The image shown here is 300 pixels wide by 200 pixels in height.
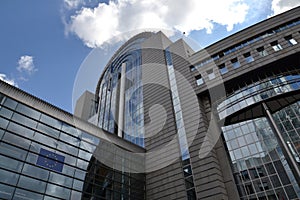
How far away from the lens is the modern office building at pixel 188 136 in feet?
64.8

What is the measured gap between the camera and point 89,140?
80.7 ft

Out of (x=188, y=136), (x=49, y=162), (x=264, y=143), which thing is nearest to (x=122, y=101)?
(x=188, y=136)

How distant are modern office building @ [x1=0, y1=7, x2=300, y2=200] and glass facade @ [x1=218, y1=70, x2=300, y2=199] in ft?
0.30

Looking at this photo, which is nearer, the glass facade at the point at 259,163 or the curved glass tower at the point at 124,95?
the glass facade at the point at 259,163

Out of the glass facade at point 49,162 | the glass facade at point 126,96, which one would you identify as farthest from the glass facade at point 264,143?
the glass facade at point 126,96

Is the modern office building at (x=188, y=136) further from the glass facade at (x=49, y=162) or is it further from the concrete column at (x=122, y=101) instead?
the concrete column at (x=122, y=101)

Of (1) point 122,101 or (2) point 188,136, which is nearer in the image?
(2) point 188,136

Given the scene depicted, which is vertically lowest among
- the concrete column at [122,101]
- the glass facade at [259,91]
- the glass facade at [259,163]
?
the glass facade at [259,163]

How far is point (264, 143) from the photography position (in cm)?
2342

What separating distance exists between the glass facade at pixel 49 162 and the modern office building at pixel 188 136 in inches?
3.3

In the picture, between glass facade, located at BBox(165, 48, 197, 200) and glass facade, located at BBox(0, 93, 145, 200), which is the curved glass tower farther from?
glass facade, located at BBox(0, 93, 145, 200)

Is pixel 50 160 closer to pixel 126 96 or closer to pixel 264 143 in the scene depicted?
pixel 264 143

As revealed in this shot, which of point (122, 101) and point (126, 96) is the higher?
point (126, 96)

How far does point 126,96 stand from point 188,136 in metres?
20.7
